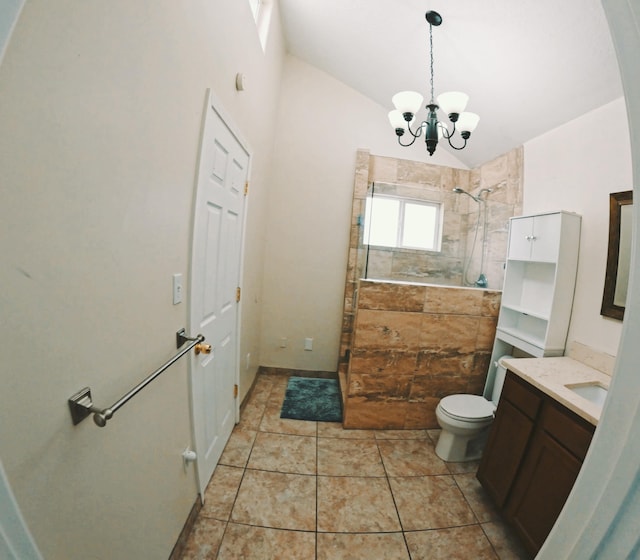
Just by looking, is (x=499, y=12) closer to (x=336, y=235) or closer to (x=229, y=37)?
(x=229, y=37)

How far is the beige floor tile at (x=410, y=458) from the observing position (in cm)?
177

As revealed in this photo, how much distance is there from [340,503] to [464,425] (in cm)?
100

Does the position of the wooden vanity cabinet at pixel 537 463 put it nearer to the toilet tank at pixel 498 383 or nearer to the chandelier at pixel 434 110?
the toilet tank at pixel 498 383

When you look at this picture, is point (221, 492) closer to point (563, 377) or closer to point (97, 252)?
point (97, 252)

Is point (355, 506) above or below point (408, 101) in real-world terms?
below

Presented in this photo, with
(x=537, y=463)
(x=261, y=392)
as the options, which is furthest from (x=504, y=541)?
(x=261, y=392)

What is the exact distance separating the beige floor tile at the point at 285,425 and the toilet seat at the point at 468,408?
109 cm

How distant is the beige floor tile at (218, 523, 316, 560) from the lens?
1.22 m

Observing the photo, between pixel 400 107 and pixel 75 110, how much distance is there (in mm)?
1597

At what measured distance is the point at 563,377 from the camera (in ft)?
4.61

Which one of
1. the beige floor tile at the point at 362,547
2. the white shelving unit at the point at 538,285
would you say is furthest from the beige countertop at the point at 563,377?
the beige floor tile at the point at 362,547

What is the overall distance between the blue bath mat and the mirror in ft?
6.80

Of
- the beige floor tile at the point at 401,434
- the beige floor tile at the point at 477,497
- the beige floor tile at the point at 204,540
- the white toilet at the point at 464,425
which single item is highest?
the white toilet at the point at 464,425

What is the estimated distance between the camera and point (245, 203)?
187 cm
